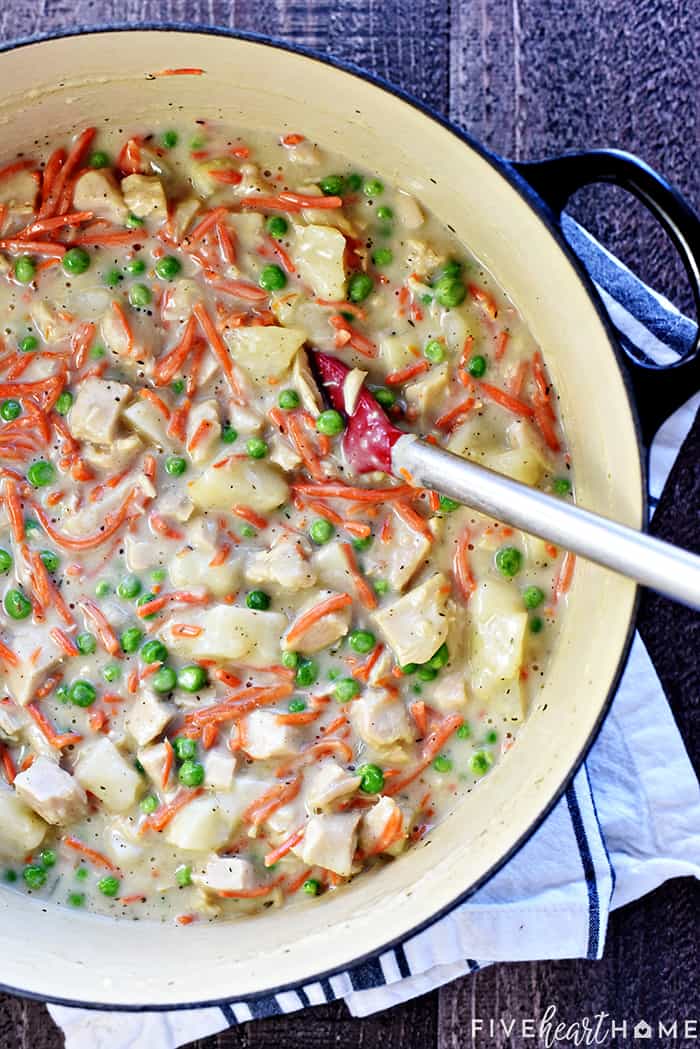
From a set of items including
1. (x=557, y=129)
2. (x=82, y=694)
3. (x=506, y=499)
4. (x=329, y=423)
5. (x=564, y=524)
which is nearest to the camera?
(x=564, y=524)

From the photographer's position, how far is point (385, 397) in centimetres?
307

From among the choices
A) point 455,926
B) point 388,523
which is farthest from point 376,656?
point 455,926

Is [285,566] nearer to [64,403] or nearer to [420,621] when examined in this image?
[420,621]

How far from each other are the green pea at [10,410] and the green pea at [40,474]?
0.44 ft

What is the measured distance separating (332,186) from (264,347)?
0.45 m

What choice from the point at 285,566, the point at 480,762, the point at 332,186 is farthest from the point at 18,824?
the point at 332,186

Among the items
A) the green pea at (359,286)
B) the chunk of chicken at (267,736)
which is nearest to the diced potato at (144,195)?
the green pea at (359,286)

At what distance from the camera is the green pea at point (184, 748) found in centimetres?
313

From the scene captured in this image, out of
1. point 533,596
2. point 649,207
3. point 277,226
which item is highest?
point 649,207

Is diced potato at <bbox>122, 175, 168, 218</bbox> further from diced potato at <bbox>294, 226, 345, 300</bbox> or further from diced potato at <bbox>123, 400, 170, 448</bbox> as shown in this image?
diced potato at <bbox>123, 400, 170, 448</bbox>

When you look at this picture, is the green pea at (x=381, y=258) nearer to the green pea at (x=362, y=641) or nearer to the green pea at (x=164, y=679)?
the green pea at (x=362, y=641)

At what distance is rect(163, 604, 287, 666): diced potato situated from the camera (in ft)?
10.2

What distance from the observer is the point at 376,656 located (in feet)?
10.3

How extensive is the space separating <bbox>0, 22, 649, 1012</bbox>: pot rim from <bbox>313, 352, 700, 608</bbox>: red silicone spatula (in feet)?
1.01
